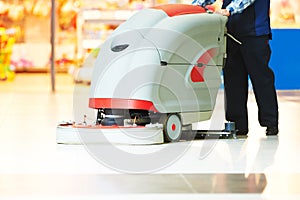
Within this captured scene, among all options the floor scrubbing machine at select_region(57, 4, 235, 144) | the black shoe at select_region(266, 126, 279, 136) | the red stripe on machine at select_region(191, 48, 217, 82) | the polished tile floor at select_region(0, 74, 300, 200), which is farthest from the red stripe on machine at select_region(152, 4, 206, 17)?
the black shoe at select_region(266, 126, 279, 136)

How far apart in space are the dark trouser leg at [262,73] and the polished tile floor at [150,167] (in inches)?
6.8

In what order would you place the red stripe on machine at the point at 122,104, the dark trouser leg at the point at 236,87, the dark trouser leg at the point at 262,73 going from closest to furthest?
the red stripe on machine at the point at 122,104 < the dark trouser leg at the point at 262,73 < the dark trouser leg at the point at 236,87

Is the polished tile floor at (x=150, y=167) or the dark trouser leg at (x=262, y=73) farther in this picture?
the dark trouser leg at (x=262, y=73)

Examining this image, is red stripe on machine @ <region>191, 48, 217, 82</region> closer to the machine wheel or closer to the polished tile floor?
the machine wheel

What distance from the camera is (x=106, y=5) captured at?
11.2 m

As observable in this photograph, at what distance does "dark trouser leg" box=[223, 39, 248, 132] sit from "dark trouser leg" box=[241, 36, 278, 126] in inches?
3.1

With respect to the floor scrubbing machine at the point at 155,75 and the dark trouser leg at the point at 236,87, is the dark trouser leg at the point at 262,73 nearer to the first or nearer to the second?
the dark trouser leg at the point at 236,87

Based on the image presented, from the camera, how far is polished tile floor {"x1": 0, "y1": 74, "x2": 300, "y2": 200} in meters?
3.00

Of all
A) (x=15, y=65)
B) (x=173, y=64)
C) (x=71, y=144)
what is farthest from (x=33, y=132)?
(x=15, y=65)

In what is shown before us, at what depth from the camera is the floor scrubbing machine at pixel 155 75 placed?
172 inches

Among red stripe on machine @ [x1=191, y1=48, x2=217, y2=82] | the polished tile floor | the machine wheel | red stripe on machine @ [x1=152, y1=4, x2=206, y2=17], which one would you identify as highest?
red stripe on machine @ [x1=152, y1=4, x2=206, y2=17]

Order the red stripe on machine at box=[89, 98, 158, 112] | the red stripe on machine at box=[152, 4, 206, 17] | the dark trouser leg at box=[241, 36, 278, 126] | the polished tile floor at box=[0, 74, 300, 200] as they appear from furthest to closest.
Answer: the dark trouser leg at box=[241, 36, 278, 126] → the red stripe on machine at box=[152, 4, 206, 17] → the red stripe on machine at box=[89, 98, 158, 112] → the polished tile floor at box=[0, 74, 300, 200]

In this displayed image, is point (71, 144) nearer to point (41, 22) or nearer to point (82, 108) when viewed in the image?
point (82, 108)

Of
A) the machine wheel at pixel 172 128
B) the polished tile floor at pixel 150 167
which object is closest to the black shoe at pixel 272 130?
the polished tile floor at pixel 150 167
